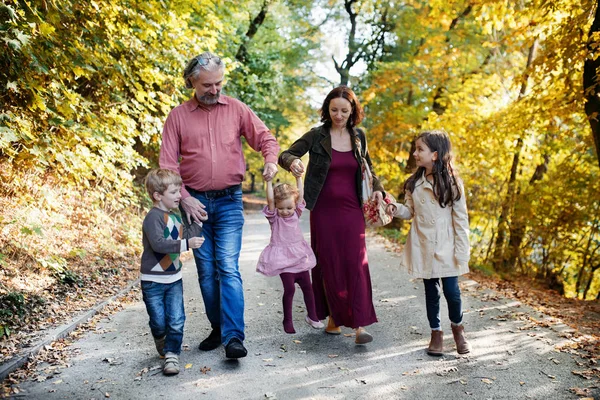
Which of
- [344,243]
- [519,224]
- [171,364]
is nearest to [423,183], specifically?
[344,243]

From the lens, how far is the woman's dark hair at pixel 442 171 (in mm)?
4516

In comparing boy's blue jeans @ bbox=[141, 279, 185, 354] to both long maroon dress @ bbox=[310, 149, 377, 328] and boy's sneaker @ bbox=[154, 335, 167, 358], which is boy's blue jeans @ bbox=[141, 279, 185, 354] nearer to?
boy's sneaker @ bbox=[154, 335, 167, 358]

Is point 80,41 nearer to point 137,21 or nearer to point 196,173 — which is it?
point 137,21

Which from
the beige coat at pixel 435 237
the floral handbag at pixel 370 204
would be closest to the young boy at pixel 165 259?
the floral handbag at pixel 370 204

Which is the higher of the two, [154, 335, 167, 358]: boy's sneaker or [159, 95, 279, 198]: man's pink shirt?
[159, 95, 279, 198]: man's pink shirt

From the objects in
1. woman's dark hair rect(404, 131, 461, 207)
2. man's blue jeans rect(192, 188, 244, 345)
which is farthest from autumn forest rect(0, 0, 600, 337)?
woman's dark hair rect(404, 131, 461, 207)

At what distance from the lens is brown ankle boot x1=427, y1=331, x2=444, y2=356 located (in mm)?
4551

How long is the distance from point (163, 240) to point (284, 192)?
4.10 feet

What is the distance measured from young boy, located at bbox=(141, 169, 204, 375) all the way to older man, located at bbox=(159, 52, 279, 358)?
0.49 feet

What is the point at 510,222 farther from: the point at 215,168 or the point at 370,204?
the point at 215,168

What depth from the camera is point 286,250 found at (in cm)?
486

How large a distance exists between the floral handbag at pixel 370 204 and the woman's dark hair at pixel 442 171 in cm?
47

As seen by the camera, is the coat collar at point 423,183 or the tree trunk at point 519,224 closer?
the coat collar at point 423,183

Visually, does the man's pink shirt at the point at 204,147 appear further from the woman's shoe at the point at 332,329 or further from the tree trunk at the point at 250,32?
the tree trunk at the point at 250,32
